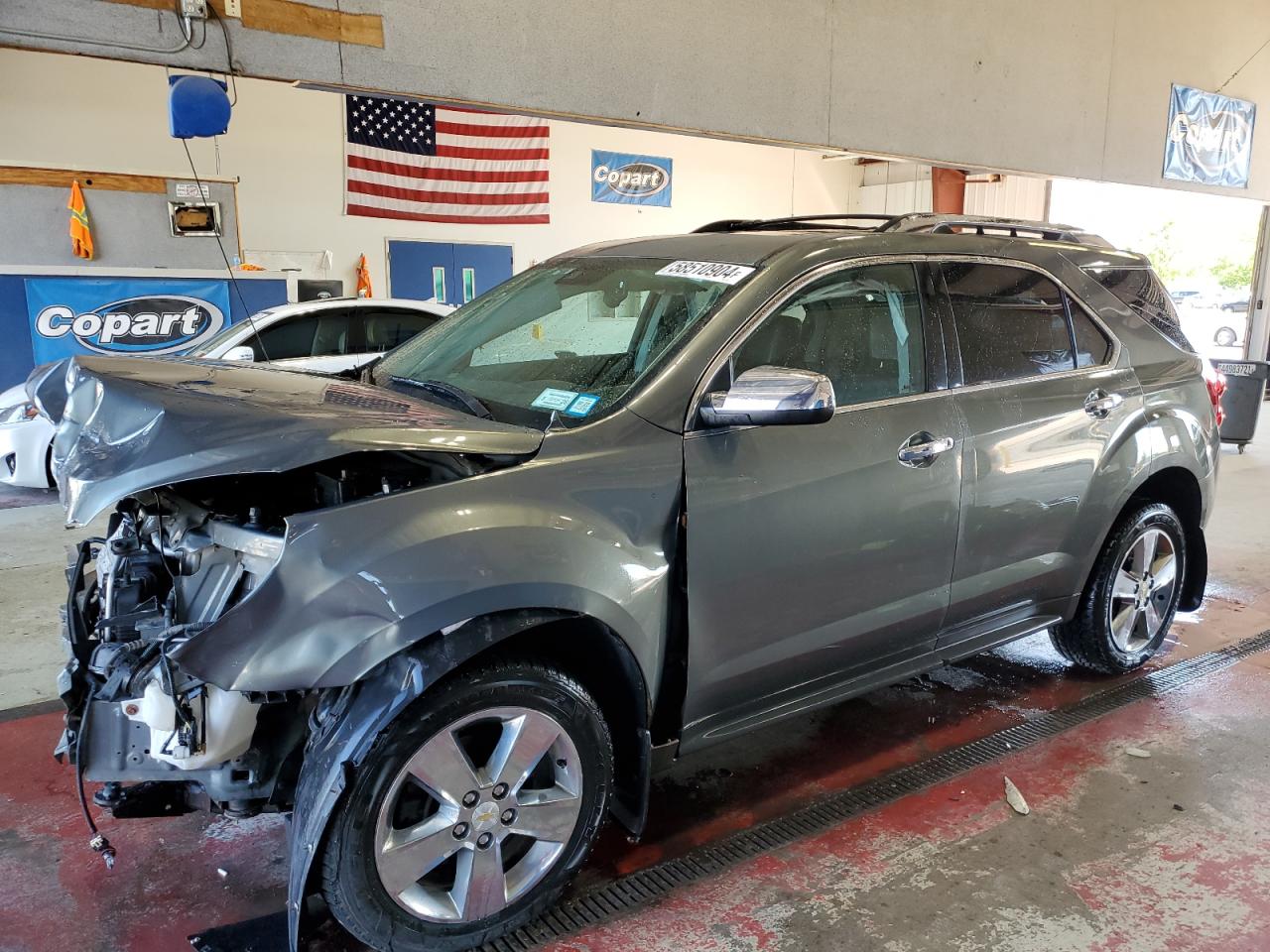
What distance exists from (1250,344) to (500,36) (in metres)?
13.7

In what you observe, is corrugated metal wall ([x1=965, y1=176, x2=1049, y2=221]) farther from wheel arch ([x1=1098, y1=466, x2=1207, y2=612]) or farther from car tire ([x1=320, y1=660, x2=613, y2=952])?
car tire ([x1=320, y1=660, x2=613, y2=952])

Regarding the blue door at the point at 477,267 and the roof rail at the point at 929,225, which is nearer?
the roof rail at the point at 929,225

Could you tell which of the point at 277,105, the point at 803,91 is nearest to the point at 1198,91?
the point at 803,91

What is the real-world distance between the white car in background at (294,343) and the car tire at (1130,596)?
16.1ft

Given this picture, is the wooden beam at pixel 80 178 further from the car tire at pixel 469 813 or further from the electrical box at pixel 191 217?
the car tire at pixel 469 813

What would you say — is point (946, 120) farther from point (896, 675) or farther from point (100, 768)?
point (100, 768)

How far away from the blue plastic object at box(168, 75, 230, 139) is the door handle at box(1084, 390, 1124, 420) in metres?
3.91

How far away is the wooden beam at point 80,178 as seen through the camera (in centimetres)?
834

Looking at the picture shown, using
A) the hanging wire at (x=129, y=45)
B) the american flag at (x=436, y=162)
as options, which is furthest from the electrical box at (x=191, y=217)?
the hanging wire at (x=129, y=45)

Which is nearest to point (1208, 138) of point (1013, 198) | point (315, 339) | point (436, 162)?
point (1013, 198)

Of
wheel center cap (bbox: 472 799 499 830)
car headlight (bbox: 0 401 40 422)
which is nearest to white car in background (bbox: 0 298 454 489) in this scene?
car headlight (bbox: 0 401 40 422)

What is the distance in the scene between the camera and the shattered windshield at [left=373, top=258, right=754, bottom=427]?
2498 millimetres

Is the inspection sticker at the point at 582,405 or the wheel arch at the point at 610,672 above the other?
the inspection sticker at the point at 582,405

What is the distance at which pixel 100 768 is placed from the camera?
2.05 meters
